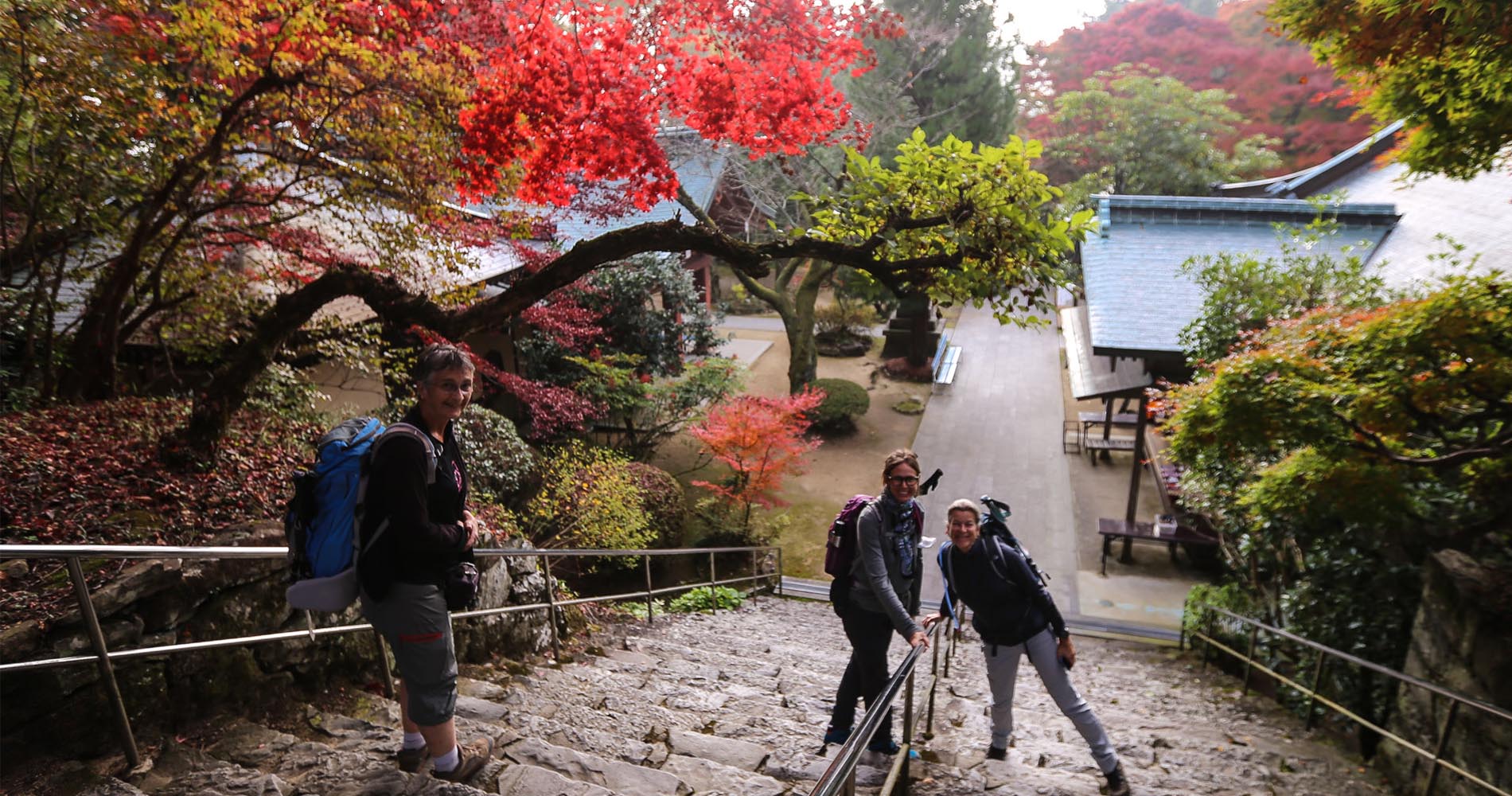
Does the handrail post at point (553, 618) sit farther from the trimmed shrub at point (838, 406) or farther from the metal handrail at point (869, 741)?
the trimmed shrub at point (838, 406)

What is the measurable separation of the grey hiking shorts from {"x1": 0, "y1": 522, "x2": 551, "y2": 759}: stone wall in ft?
3.72

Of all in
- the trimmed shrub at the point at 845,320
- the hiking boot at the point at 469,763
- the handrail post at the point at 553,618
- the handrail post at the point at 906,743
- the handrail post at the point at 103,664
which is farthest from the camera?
the trimmed shrub at the point at 845,320

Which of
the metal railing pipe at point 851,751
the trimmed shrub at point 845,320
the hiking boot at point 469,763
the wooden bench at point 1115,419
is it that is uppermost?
the trimmed shrub at point 845,320

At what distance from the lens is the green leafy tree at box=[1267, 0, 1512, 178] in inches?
177

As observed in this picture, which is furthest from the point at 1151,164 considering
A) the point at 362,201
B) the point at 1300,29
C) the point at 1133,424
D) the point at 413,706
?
the point at 413,706

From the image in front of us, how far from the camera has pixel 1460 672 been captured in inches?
212

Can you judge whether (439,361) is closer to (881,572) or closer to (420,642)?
(420,642)

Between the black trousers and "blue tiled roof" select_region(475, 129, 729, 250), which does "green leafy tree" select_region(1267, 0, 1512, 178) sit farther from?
"blue tiled roof" select_region(475, 129, 729, 250)

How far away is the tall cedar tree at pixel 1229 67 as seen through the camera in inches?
917

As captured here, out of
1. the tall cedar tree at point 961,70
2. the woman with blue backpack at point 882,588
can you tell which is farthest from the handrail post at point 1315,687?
the tall cedar tree at point 961,70

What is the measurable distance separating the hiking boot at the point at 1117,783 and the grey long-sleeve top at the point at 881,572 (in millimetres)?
1366

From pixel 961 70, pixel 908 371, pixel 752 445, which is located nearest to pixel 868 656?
pixel 752 445

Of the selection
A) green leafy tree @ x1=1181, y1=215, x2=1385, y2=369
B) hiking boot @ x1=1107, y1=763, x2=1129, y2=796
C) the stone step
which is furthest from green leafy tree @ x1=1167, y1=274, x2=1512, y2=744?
the stone step

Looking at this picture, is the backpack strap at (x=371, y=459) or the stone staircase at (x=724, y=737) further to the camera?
the stone staircase at (x=724, y=737)
